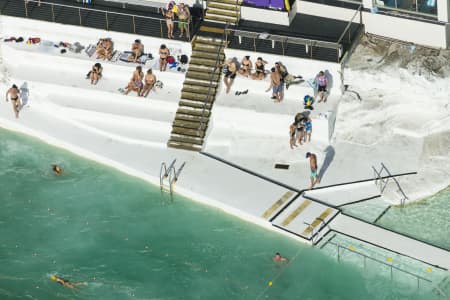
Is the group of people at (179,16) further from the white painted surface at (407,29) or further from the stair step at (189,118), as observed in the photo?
the white painted surface at (407,29)

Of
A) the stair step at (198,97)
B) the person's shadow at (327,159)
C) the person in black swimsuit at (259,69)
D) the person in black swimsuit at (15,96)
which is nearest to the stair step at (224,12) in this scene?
the person in black swimsuit at (259,69)

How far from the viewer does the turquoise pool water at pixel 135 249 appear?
168 feet

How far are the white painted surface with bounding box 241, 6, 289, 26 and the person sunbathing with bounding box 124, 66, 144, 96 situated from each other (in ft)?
20.4

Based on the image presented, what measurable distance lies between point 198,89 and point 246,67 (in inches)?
102

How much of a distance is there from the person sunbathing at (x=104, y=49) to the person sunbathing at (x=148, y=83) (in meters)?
2.82

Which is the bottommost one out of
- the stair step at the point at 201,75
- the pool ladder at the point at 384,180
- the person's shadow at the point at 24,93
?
the pool ladder at the point at 384,180

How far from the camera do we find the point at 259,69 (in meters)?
59.0

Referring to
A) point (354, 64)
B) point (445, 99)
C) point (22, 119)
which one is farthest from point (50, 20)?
point (445, 99)

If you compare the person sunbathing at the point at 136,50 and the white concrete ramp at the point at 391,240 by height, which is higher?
the person sunbathing at the point at 136,50

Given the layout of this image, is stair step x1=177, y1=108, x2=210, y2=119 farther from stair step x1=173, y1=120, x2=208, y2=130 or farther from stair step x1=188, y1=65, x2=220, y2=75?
stair step x1=188, y1=65, x2=220, y2=75

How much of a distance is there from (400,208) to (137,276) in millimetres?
12300

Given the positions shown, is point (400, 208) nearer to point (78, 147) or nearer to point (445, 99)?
point (445, 99)

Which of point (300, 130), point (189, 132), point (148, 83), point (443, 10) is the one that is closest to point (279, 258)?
point (300, 130)

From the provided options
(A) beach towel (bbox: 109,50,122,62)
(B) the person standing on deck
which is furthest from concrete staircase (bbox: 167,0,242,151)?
(B) the person standing on deck
